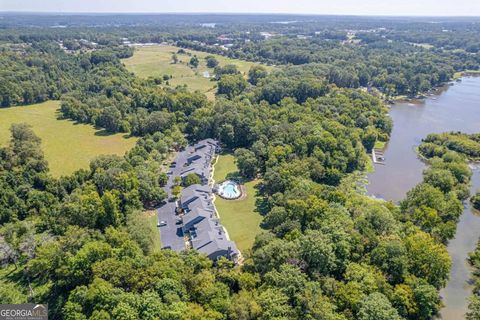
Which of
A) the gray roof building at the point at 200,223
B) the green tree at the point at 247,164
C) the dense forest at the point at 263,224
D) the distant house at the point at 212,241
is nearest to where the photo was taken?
the dense forest at the point at 263,224

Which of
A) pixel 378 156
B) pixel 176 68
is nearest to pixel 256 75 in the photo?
pixel 176 68

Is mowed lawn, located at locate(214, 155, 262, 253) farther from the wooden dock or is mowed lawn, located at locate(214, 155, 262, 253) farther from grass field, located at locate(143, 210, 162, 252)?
the wooden dock

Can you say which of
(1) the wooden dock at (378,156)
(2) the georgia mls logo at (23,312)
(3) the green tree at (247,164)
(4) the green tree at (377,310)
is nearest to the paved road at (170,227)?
(3) the green tree at (247,164)

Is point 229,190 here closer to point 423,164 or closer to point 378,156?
point 378,156

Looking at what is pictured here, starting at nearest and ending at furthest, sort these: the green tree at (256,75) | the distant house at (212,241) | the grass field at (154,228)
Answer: the distant house at (212,241) → the grass field at (154,228) → the green tree at (256,75)

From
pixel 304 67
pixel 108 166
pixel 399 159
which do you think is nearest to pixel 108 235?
pixel 108 166

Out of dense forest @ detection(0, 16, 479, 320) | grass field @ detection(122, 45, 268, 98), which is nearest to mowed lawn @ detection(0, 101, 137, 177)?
dense forest @ detection(0, 16, 479, 320)

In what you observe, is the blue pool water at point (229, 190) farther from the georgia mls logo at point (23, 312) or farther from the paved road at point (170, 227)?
the georgia mls logo at point (23, 312)
